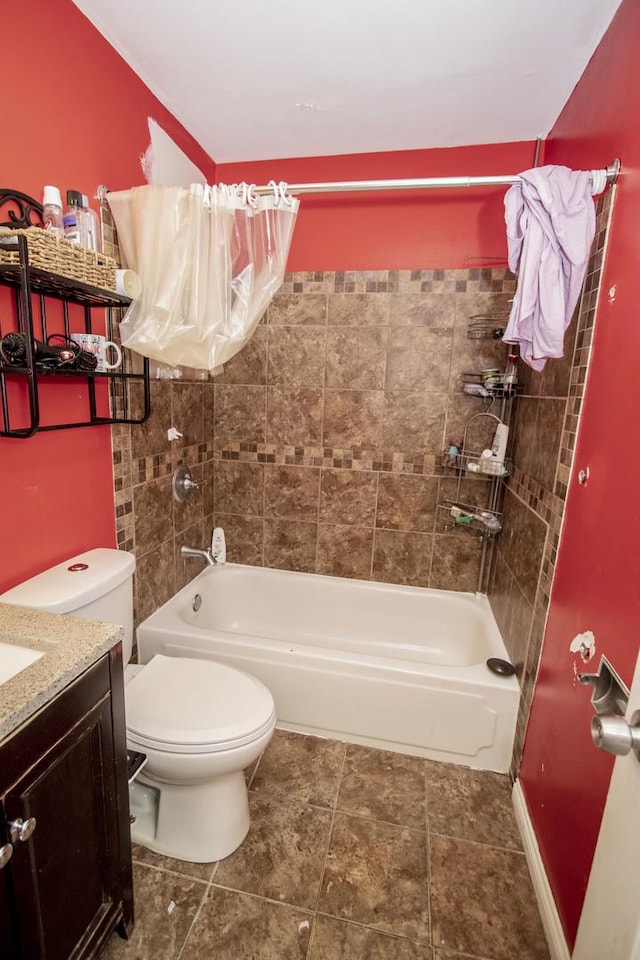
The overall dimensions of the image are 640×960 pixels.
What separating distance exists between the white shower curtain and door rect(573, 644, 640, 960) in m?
1.44

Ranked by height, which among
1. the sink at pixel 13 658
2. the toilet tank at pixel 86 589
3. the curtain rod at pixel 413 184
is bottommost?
the toilet tank at pixel 86 589

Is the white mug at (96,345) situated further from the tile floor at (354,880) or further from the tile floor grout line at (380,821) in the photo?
the tile floor grout line at (380,821)

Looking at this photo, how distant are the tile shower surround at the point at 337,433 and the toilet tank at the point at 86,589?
1.62 ft

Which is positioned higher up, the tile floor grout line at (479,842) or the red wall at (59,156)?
the red wall at (59,156)

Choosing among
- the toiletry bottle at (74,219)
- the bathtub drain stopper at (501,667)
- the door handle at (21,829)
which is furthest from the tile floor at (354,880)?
the toiletry bottle at (74,219)

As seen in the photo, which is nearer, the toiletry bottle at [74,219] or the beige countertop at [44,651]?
the beige countertop at [44,651]

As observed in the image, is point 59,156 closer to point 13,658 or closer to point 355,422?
point 13,658

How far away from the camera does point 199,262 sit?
149cm

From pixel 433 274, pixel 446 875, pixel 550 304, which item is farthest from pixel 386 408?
pixel 446 875

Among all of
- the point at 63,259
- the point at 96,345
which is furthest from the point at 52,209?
the point at 96,345

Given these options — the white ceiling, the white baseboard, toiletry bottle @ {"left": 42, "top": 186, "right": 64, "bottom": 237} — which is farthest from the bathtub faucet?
the white ceiling

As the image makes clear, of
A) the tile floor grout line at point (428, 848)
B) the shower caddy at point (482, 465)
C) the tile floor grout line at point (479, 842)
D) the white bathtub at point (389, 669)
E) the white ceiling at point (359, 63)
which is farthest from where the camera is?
the shower caddy at point (482, 465)

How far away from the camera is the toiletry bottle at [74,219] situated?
1.26 meters

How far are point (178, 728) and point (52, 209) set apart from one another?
146 centimetres
